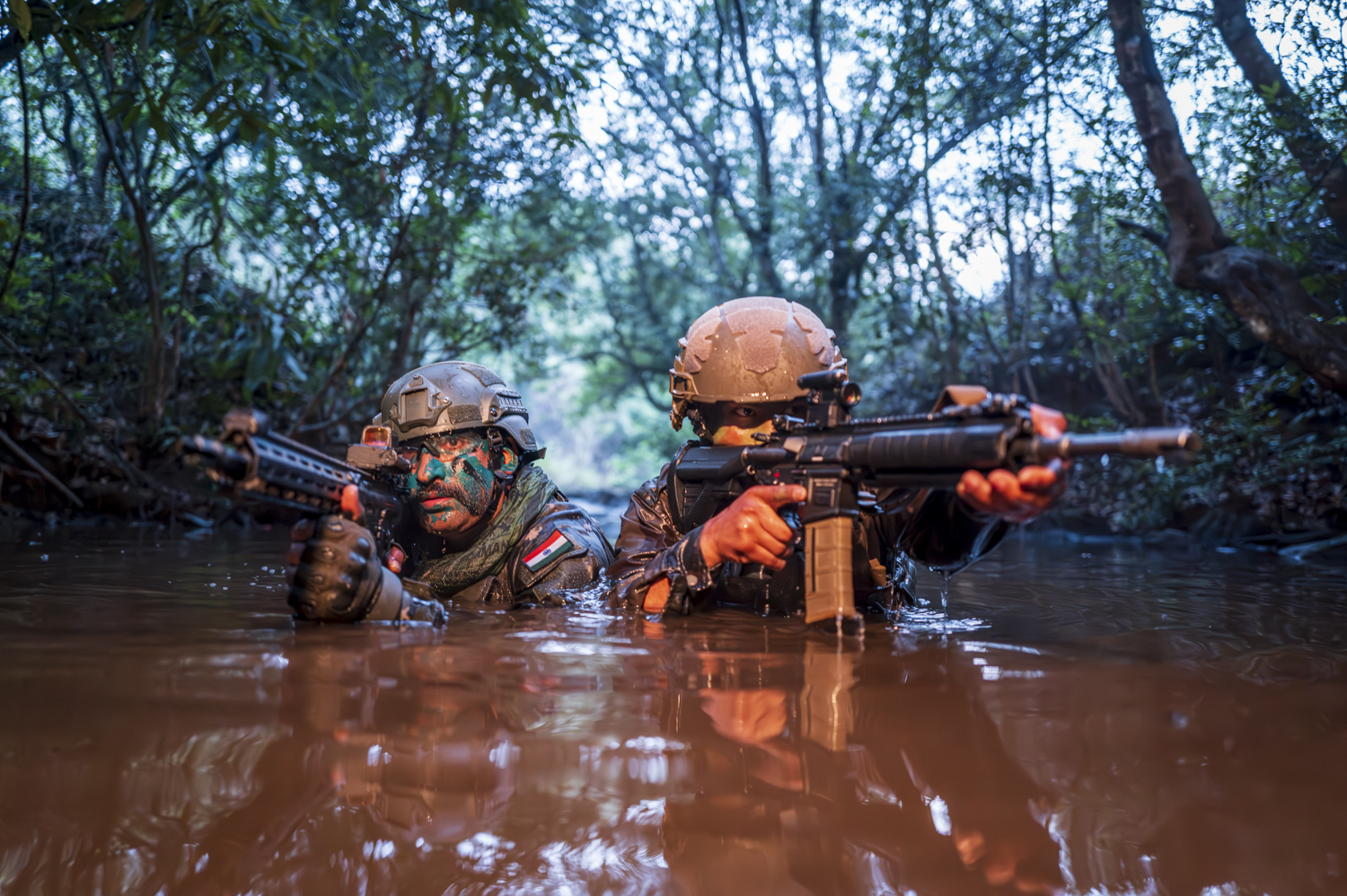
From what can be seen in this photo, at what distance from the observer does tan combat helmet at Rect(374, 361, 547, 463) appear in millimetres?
4109

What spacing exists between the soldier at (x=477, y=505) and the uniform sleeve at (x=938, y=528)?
1.40 metres

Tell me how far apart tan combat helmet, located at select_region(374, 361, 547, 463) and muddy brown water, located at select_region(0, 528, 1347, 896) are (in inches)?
46.4

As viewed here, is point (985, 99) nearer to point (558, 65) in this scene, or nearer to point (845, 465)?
point (558, 65)

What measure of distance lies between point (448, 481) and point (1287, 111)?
6554 millimetres

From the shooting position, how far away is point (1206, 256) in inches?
270

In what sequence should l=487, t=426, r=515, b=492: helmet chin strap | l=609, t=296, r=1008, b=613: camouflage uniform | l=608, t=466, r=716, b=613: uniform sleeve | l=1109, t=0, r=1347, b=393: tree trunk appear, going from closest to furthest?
1. l=609, t=296, r=1008, b=613: camouflage uniform
2. l=608, t=466, r=716, b=613: uniform sleeve
3. l=487, t=426, r=515, b=492: helmet chin strap
4. l=1109, t=0, r=1347, b=393: tree trunk

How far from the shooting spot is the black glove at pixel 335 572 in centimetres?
306

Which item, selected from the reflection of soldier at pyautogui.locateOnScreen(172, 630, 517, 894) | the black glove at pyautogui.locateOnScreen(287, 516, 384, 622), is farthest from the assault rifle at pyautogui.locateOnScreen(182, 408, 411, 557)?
the reflection of soldier at pyautogui.locateOnScreen(172, 630, 517, 894)

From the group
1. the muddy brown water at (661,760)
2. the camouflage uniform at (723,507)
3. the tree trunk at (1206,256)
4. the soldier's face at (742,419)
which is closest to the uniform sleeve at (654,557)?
the camouflage uniform at (723,507)

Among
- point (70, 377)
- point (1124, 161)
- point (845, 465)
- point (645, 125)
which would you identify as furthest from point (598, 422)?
point (845, 465)

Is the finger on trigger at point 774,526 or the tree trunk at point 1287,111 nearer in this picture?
the finger on trigger at point 774,526

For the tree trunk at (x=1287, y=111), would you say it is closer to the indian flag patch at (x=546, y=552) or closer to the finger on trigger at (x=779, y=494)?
the finger on trigger at (x=779, y=494)

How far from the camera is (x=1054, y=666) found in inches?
107

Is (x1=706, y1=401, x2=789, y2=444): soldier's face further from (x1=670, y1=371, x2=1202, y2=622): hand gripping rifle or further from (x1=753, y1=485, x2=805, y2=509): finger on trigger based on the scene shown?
(x1=753, y1=485, x2=805, y2=509): finger on trigger
